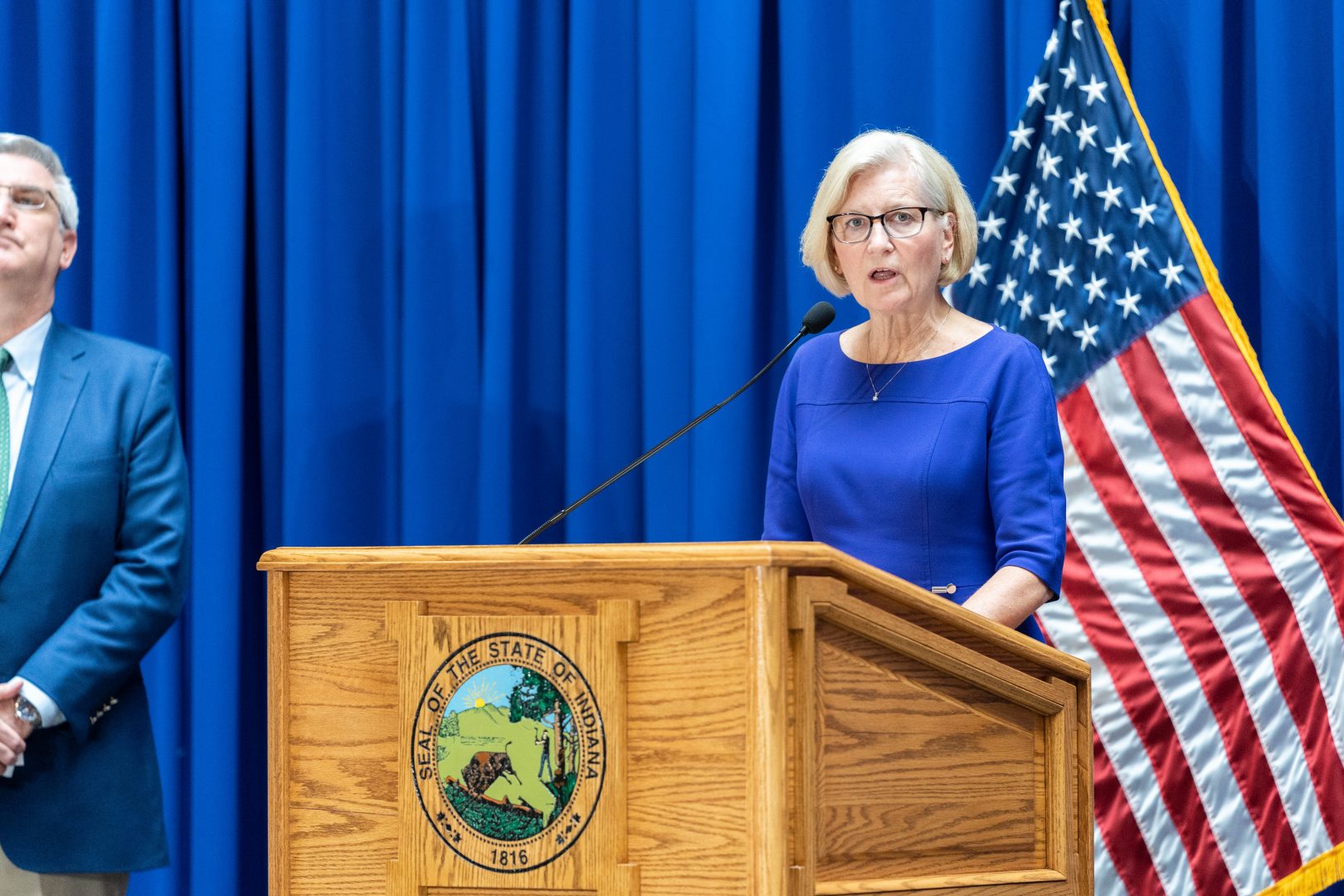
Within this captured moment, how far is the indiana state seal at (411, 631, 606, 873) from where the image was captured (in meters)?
1.43

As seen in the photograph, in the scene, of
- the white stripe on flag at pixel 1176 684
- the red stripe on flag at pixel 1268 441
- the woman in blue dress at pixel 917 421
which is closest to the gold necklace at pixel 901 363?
the woman in blue dress at pixel 917 421

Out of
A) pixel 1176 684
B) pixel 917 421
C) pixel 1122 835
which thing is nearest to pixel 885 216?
pixel 917 421

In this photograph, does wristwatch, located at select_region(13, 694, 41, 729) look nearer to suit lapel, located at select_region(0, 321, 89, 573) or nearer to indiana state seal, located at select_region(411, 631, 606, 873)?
suit lapel, located at select_region(0, 321, 89, 573)

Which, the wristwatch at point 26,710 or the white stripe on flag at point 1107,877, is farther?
the white stripe on flag at point 1107,877

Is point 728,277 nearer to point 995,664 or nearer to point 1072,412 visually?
point 1072,412

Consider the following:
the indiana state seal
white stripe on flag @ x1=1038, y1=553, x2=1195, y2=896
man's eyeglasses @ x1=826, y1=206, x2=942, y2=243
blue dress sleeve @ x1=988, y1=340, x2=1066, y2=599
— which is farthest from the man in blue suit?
white stripe on flag @ x1=1038, y1=553, x2=1195, y2=896

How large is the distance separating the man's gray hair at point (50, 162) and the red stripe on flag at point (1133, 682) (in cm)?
187

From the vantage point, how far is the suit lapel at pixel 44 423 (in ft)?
7.24

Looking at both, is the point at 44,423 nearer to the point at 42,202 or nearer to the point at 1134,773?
the point at 42,202

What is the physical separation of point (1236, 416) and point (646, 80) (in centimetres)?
145

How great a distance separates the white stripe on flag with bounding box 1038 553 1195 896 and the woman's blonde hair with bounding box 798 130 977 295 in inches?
35.1

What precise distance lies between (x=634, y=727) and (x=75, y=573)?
117cm

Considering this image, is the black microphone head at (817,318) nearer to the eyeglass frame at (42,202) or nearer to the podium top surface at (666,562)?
the podium top surface at (666,562)

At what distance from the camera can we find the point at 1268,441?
2.79 meters
